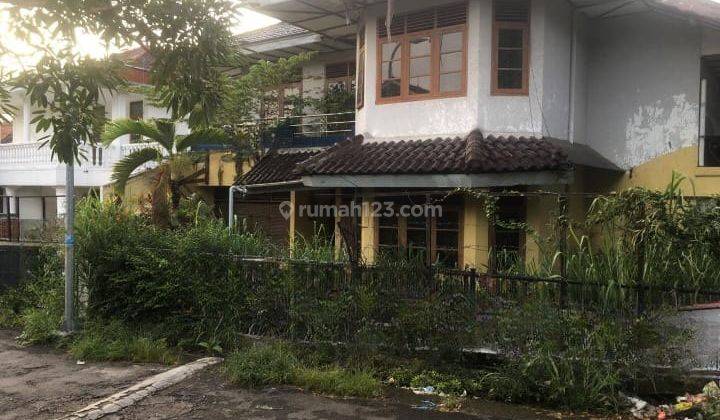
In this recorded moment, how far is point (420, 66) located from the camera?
30.6ft

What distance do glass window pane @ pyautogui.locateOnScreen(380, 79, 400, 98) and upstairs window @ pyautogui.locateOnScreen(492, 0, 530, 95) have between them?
1.61 meters

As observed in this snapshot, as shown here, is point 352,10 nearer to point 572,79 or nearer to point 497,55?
point 497,55

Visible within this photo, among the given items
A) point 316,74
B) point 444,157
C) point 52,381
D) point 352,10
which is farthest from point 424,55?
point 52,381

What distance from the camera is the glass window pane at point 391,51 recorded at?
9.52 metres

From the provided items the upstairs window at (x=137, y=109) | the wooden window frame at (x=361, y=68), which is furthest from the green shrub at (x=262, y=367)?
the upstairs window at (x=137, y=109)

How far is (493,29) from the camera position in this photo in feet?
28.8

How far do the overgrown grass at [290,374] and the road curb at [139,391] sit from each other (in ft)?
1.24

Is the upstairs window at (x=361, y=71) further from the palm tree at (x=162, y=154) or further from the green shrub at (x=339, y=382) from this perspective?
the green shrub at (x=339, y=382)

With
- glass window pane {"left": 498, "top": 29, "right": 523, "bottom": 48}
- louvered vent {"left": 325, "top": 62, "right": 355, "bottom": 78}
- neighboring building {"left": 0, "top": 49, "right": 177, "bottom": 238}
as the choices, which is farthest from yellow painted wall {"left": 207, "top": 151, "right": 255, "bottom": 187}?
glass window pane {"left": 498, "top": 29, "right": 523, "bottom": 48}

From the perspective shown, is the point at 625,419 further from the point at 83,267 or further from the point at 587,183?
the point at 83,267

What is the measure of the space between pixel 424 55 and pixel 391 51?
648 millimetres

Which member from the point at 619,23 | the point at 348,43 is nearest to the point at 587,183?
the point at 619,23

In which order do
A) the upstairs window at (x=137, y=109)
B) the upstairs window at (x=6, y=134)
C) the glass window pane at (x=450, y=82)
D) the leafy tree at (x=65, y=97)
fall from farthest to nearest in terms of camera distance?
the upstairs window at (x=6, y=134) → the upstairs window at (x=137, y=109) → the glass window pane at (x=450, y=82) → the leafy tree at (x=65, y=97)

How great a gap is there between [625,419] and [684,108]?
647 centimetres
